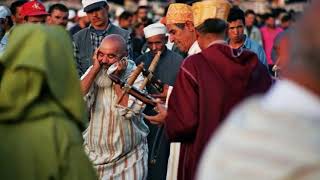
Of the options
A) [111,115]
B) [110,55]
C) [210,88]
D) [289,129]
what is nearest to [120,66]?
[110,55]

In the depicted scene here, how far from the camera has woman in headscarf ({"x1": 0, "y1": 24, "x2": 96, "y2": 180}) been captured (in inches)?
169

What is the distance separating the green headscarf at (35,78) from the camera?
4.32 metres

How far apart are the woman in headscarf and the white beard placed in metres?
3.68

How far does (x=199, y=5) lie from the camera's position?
6.96 meters

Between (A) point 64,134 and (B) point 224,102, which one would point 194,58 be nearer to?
(B) point 224,102

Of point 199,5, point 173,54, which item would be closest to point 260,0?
point 173,54

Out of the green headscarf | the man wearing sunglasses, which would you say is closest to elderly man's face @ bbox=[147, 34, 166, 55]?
the man wearing sunglasses

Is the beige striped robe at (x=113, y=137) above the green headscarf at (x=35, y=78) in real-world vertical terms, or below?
below

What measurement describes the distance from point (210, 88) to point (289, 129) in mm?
4390

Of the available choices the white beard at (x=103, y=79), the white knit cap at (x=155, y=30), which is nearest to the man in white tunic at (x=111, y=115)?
the white beard at (x=103, y=79)

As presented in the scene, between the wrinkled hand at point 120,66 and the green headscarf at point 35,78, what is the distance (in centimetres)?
360

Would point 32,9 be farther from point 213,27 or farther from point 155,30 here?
point 213,27

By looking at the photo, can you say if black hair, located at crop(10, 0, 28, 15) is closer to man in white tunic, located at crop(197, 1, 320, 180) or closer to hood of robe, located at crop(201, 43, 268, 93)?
hood of robe, located at crop(201, 43, 268, 93)

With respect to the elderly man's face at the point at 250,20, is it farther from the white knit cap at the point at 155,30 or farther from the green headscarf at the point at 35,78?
the green headscarf at the point at 35,78
